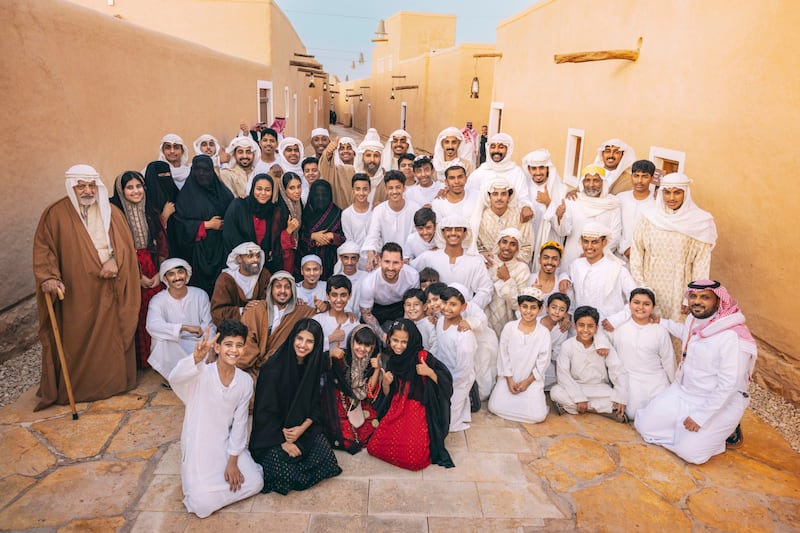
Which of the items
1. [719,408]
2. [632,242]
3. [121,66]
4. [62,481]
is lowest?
[62,481]

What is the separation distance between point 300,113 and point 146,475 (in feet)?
57.8

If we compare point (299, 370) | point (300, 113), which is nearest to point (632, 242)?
point (299, 370)

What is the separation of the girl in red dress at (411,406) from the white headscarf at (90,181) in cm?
227

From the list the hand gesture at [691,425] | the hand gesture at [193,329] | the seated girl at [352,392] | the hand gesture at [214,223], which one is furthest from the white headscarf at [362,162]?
the hand gesture at [691,425]

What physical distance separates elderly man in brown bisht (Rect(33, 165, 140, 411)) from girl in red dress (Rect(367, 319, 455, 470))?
2047 millimetres

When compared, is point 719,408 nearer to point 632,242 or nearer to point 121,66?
point 632,242

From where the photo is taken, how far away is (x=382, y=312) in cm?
452

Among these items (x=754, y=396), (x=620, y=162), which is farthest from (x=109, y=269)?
(x=754, y=396)

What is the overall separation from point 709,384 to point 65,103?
231 inches

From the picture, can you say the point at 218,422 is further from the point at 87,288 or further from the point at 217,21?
the point at 217,21

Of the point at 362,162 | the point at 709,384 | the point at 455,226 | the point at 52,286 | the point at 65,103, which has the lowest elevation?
the point at 709,384

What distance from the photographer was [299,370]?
3.54m

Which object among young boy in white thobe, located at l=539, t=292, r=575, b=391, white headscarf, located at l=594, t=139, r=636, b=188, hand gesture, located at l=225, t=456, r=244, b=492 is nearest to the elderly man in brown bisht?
hand gesture, located at l=225, t=456, r=244, b=492

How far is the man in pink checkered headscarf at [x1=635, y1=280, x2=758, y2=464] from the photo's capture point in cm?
358
